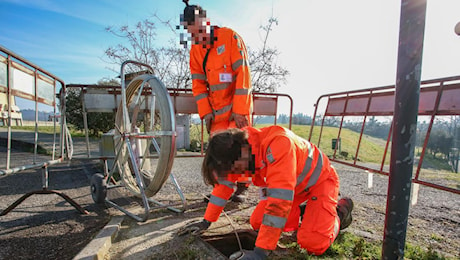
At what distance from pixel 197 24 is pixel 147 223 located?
2390 mm

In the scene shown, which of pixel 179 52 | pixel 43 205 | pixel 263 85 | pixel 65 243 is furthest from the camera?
pixel 263 85

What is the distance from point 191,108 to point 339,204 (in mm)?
3150

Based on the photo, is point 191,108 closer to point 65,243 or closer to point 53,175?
point 65,243

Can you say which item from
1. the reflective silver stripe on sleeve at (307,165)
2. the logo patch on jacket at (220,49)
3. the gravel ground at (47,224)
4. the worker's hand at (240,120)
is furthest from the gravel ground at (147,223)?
the logo patch on jacket at (220,49)

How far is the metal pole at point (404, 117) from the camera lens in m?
1.15

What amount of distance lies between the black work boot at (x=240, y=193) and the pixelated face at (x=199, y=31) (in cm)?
202

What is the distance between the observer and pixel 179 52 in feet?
33.8

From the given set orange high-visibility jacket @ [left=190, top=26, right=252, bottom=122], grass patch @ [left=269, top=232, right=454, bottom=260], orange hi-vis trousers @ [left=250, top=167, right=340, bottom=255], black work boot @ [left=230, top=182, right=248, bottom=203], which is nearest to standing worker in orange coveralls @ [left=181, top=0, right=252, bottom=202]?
orange high-visibility jacket @ [left=190, top=26, right=252, bottom=122]

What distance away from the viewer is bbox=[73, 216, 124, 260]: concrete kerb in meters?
2.08

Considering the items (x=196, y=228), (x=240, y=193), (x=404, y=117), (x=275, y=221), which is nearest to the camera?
(x=404, y=117)

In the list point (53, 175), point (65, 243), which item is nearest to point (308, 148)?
point (65, 243)

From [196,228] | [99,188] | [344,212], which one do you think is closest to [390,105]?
[344,212]

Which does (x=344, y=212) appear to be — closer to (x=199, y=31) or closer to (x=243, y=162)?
(x=243, y=162)

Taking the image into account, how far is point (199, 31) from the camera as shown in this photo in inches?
124
